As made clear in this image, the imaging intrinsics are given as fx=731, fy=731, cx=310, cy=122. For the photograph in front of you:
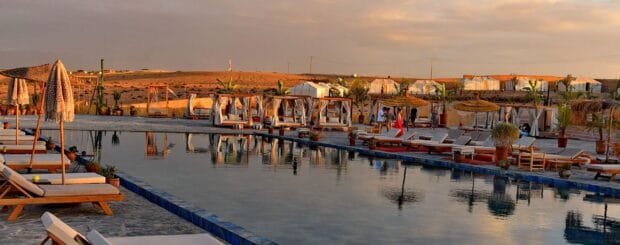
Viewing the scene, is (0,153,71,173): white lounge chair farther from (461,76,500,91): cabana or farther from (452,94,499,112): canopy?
(461,76,500,91): cabana

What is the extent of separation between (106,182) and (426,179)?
23.0 feet

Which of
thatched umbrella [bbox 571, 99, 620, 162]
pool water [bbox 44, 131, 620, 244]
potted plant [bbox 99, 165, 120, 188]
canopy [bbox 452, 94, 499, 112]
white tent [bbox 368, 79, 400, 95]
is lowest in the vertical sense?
pool water [bbox 44, 131, 620, 244]

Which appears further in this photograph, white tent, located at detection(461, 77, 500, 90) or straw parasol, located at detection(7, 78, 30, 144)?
white tent, located at detection(461, 77, 500, 90)

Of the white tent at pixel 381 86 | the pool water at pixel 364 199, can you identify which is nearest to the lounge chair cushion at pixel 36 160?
the pool water at pixel 364 199

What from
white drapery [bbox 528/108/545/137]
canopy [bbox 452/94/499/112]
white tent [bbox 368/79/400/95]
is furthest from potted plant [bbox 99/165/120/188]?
white tent [bbox 368/79/400/95]

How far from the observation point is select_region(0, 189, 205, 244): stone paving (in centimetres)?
709

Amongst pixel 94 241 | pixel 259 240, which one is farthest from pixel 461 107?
pixel 94 241

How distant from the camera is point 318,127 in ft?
102

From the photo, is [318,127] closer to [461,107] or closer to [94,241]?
[461,107]

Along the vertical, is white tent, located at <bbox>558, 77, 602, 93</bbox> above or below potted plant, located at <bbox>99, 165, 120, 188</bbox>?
above

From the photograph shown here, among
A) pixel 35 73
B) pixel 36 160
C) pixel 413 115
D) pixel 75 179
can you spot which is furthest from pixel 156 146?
pixel 413 115

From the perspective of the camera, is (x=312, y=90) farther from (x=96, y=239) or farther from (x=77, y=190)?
(x=96, y=239)

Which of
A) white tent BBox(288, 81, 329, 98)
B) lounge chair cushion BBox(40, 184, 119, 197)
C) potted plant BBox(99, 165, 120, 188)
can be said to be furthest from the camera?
white tent BBox(288, 81, 329, 98)

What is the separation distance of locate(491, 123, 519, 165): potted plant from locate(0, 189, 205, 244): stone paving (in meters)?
9.99
